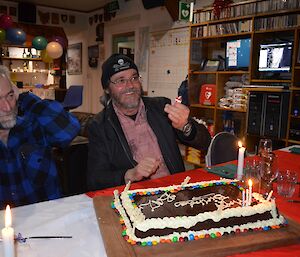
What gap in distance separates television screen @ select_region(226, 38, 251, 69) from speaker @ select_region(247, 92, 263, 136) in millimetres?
519

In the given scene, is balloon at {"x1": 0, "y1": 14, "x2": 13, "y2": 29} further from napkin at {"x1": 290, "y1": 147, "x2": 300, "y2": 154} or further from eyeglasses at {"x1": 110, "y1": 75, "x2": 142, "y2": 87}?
napkin at {"x1": 290, "y1": 147, "x2": 300, "y2": 154}

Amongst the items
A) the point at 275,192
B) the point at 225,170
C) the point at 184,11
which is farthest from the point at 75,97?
the point at 275,192

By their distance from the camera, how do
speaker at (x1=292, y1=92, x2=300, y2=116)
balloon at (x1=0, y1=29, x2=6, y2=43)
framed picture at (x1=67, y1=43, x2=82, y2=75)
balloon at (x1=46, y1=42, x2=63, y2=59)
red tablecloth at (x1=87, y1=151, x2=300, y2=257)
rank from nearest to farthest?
red tablecloth at (x1=87, y1=151, x2=300, y2=257) → speaker at (x1=292, y1=92, x2=300, y2=116) → balloon at (x1=0, y1=29, x2=6, y2=43) → balloon at (x1=46, y1=42, x2=63, y2=59) → framed picture at (x1=67, y1=43, x2=82, y2=75)

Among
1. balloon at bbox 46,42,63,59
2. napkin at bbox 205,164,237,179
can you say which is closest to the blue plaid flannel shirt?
napkin at bbox 205,164,237,179

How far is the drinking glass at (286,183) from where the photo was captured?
139 centimetres

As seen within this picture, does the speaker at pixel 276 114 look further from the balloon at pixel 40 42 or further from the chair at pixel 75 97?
the balloon at pixel 40 42

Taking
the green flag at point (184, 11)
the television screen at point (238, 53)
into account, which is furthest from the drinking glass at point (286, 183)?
the green flag at point (184, 11)

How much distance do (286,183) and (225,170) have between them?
371 mm

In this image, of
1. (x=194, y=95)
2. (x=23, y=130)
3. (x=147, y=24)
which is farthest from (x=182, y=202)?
(x=147, y=24)

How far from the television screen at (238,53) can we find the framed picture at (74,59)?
5.41 meters

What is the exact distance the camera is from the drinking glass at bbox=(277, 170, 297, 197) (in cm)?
139

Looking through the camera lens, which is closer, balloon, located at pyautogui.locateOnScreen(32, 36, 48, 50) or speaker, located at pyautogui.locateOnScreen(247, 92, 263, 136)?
speaker, located at pyautogui.locateOnScreen(247, 92, 263, 136)

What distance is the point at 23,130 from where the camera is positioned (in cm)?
170

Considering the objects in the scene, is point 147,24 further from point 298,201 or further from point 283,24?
point 298,201
